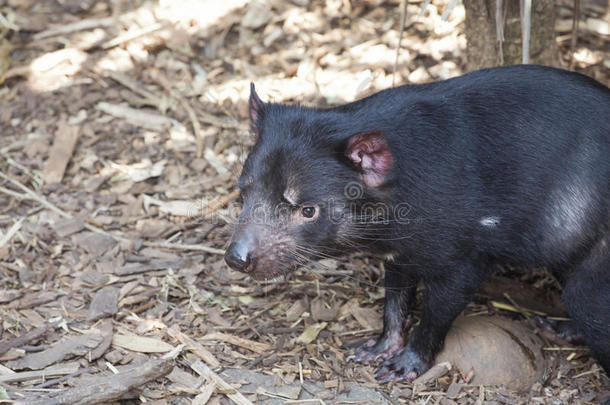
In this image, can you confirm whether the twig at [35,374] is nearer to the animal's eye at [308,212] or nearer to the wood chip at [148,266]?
the wood chip at [148,266]

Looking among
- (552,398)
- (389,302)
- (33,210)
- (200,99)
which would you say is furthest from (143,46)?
(552,398)

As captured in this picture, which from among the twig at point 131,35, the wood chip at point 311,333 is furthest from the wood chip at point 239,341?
the twig at point 131,35

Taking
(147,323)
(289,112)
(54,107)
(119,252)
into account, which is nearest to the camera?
(289,112)

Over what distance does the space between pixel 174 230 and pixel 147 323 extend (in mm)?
962

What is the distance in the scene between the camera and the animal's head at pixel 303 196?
3.68 m

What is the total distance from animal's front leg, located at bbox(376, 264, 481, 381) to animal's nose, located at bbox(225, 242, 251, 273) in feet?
3.36

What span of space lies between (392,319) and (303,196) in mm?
1165

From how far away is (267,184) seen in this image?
148 inches

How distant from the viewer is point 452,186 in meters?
3.81

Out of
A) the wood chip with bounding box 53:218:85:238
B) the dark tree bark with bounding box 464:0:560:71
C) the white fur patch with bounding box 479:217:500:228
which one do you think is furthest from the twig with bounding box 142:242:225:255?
the dark tree bark with bounding box 464:0:560:71

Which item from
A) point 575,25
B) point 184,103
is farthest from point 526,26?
point 184,103

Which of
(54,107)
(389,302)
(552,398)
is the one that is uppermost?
(54,107)

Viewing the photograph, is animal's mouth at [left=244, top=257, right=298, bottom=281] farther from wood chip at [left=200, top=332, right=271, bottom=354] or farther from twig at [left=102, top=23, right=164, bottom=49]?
twig at [left=102, top=23, right=164, bottom=49]

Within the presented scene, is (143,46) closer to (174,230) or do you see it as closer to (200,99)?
(200,99)
